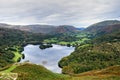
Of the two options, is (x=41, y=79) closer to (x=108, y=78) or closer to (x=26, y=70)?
(x=26, y=70)

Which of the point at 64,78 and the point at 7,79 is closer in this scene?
the point at 7,79

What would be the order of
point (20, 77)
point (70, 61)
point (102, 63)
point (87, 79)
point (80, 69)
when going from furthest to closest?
point (70, 61)
point (102, 63)
point (80, 69)
point (87, 79)
point (20, 77)

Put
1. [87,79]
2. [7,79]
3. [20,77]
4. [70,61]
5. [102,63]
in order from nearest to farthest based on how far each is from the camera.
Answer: [7,79], [20,77], [87,79], [102,63], [70,61]

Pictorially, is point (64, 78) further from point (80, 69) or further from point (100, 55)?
point (100, 55)

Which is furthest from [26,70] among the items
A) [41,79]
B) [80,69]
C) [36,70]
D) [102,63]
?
[102,63]

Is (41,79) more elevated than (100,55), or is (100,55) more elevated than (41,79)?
(41,79)

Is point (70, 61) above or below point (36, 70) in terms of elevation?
below

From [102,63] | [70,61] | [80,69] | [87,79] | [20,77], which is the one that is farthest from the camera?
[70,61]

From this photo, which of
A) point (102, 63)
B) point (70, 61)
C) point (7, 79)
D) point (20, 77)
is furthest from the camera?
point (70, 61)

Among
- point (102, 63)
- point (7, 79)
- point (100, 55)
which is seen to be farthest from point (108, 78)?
point (100, 55)
